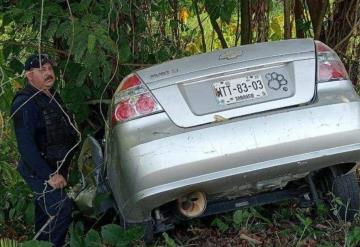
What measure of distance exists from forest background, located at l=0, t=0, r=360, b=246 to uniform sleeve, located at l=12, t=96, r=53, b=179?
0.62 ft

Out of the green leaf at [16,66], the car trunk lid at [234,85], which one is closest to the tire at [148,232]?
the car trunk lid at [234,85]

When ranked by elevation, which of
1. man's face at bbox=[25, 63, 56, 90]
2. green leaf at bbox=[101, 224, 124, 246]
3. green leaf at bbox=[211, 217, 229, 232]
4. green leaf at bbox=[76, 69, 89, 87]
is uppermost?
man's face at bbox=[25, 63, 56, 90]

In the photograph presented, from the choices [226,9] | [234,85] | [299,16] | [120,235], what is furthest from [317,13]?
[120,235]

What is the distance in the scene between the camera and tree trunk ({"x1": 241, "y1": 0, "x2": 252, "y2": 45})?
20.1 feet

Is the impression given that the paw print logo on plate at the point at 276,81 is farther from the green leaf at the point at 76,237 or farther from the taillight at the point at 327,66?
the green leaf at the point at 76,237

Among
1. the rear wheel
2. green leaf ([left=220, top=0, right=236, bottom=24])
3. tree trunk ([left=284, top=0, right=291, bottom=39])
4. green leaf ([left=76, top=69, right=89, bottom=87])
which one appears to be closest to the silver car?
the rear wheel

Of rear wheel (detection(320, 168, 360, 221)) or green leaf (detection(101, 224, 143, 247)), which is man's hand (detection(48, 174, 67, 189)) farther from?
rear wheel (detection(320, 168, 360, 221))

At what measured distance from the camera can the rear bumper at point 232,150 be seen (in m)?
3.35

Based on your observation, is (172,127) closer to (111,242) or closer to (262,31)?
(111,242)

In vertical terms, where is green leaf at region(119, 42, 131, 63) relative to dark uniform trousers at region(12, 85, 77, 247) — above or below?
above

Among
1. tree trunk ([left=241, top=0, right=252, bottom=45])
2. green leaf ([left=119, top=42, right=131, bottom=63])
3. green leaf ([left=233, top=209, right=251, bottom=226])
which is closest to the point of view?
green leaf ([left=233, top=209, right=251, bottom=226])

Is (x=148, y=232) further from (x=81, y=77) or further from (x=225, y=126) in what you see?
(x=81, y=77)

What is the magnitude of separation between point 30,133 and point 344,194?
1864 millimetres

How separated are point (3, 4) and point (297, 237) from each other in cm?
277
